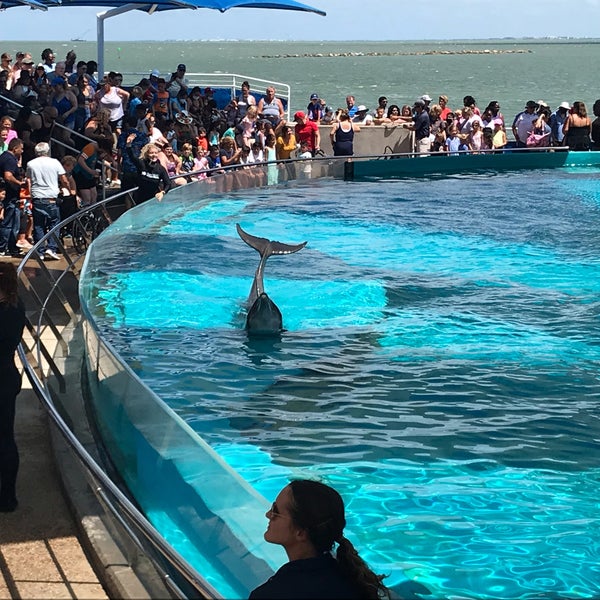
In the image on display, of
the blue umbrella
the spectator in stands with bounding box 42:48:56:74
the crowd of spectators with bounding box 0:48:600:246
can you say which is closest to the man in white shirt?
the crowd of spectators with bounding box 0:48:600:246

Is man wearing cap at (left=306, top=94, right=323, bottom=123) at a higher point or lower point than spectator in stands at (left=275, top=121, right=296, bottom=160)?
higher

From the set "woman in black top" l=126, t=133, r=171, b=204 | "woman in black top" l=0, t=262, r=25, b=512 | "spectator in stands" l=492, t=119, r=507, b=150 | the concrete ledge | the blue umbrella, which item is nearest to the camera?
the concrete ledge

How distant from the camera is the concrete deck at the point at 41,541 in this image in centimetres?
599

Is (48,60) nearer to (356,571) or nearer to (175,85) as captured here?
(175,85)

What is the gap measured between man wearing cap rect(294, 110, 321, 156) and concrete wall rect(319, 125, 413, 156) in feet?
5.34

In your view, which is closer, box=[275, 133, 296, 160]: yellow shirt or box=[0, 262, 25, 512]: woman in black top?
box=[0, 262, 25, 512]: woman in black top

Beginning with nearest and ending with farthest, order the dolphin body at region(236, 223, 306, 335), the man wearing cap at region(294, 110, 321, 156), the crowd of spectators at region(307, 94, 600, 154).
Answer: the dolphin body at region(236, 223, 306, 335), the man wearing cap at region(294, 110, 321, 156), the crowd of spectators at region(307, 94, 600, 154)

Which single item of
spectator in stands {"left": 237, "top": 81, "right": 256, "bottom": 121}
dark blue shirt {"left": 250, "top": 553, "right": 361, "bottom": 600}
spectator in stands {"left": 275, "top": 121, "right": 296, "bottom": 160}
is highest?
spectator in stands {"left": 237, "top": 81, "right": 256, "bottom": 121}

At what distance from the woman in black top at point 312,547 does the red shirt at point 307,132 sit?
2007 centimetres

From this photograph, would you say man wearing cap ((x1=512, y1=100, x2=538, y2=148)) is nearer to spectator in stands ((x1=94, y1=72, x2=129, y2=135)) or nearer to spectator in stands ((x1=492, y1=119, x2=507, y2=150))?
spectator in stands ((x1=492, y1=119, x2=507, y2=150))

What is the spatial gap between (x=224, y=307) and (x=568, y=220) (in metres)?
9.02

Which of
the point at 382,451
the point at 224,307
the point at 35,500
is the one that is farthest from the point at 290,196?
the point at 35,500

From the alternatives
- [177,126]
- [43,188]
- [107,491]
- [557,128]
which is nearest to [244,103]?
[177,126]

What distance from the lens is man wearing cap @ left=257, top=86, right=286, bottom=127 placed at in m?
24.5
